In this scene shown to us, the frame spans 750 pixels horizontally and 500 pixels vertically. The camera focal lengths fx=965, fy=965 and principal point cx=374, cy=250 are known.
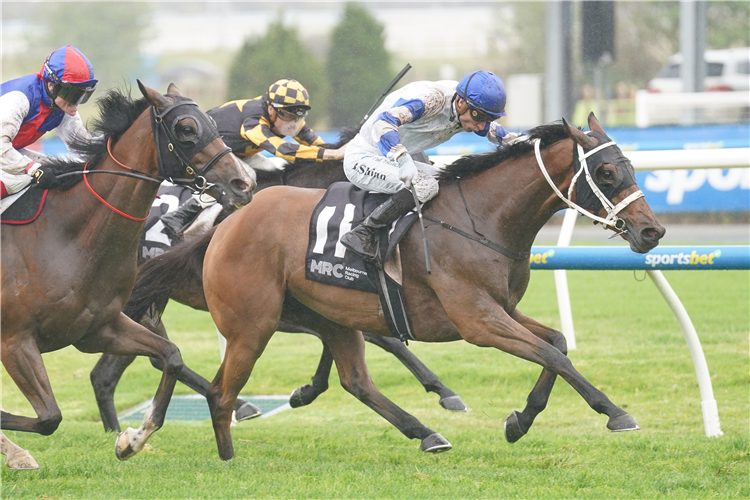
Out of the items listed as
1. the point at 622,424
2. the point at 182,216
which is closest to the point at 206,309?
the point at 182,216

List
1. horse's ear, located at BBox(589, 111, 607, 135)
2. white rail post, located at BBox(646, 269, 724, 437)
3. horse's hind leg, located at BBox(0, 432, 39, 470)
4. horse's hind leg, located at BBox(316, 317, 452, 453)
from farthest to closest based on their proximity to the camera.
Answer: white rail post, located at BBox(646, 269, 724, 437) < horse's hind leg, located at BBox(316, 317, 452, 453) < horse's hind leg, located at BBox(0, 432, 39, 470) < horse's ear, located at BBox(589, 111, 607, 135)

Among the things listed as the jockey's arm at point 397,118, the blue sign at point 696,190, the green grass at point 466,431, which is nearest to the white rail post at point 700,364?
the green grass at point 466,431

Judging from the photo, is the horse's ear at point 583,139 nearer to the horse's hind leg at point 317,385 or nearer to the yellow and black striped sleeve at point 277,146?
the yellow and black striped sleeve at point 277,146

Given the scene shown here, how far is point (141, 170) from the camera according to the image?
14.8ft

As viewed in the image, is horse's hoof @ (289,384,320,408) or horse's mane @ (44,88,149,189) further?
horse's hoof @ (289,384,320,408)

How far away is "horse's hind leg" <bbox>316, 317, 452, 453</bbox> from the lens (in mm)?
5020

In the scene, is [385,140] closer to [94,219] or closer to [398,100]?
[398,100]

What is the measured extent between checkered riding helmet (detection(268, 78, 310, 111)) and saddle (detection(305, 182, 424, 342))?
4.19ft

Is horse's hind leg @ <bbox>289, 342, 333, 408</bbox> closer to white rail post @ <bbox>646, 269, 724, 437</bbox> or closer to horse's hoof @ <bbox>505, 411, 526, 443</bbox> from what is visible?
horse's hoof @ <bbox>505, 411, 526, 443</bbox>

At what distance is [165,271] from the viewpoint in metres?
5.52

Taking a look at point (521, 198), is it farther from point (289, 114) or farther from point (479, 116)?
point (289, 114)

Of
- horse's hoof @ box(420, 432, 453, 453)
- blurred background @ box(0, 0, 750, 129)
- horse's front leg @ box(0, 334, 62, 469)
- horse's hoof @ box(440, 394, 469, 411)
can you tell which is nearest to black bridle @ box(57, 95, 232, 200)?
horse's front leg @ box(0, 334, 62, 469)

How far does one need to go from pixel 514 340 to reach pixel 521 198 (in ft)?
2.25

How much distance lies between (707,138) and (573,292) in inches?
203
